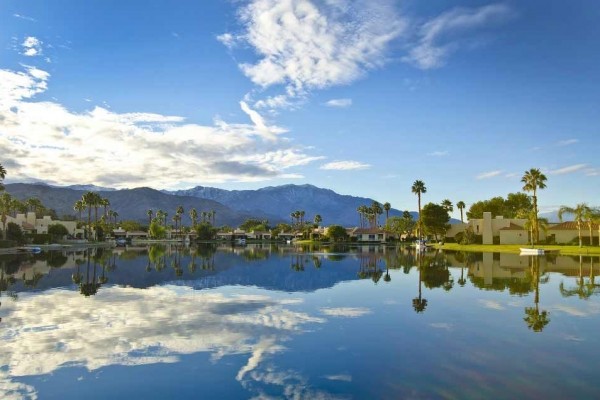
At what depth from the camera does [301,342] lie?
15039 millimetres

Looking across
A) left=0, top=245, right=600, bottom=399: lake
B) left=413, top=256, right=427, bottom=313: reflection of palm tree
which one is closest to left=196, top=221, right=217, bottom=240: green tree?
left=0, top=245, right=600, bottom=399: lake

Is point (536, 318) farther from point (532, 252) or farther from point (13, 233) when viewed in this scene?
point (13, 233)

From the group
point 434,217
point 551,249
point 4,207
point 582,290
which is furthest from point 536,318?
point 434,217

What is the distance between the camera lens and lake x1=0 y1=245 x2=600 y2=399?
10.8 meters

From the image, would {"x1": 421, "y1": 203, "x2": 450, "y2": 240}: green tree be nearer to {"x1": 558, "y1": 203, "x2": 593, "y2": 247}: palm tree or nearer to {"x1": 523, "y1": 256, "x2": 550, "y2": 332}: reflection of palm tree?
{"x1": 558, "y1": 203, "x2": 593, "y2": 247}: palm tree

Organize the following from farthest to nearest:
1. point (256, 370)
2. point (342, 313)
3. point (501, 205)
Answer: point (501, 205) → point (342, 313) → point (256, 370)

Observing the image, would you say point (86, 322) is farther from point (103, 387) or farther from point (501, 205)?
point (501, 205)

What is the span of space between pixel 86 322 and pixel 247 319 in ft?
20.3

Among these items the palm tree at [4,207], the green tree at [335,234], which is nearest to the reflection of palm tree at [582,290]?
the palm tree at [4,207]

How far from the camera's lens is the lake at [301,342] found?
10781 millimetres

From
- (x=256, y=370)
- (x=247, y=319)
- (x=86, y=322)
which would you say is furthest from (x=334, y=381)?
(x=86, y=322)

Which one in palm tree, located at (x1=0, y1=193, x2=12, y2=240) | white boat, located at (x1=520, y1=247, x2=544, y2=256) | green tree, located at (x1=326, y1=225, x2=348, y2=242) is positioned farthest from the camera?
green tree, located at (x1=326, y1=225, x2=348, y2=242)

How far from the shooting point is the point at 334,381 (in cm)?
1121

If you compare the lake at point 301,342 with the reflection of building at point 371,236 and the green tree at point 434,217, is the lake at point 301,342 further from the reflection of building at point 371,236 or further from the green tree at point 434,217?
the reflection of building at point 371,236
